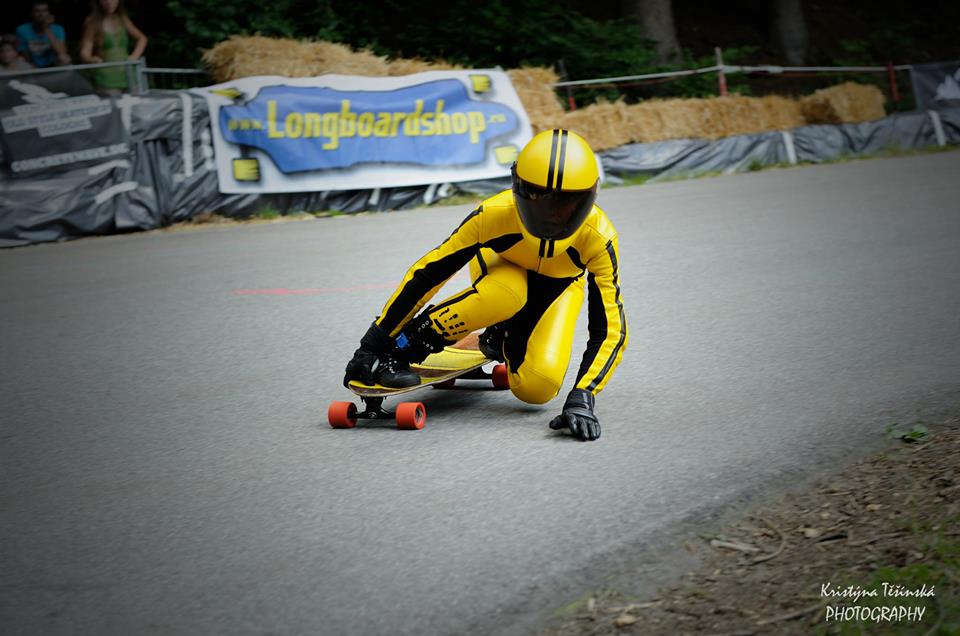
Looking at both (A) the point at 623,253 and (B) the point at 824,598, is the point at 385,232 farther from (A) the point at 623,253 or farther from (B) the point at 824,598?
(B) the point at 824,598

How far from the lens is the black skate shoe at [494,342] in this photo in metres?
5.37

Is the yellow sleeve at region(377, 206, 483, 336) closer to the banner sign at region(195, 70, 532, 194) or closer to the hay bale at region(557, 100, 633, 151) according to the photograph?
the banner sign at region(195, 70, 532, 194)

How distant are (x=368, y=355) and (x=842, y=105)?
680 inches

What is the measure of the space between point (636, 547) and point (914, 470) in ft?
4.12

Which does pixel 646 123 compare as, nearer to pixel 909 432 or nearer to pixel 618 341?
pixel 618 341

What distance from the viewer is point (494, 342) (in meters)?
5.39

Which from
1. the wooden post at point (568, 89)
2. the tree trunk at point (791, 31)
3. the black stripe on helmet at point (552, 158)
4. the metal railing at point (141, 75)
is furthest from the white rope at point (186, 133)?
the tree trunk at point (791, 31)

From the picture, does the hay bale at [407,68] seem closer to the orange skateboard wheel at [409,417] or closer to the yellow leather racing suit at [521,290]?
the yellow leather racing suit at [521,290]

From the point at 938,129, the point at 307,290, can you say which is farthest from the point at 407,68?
the point at 938,129

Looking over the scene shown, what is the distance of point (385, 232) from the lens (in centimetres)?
1232

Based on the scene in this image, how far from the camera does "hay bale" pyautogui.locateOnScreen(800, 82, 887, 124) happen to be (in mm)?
19750

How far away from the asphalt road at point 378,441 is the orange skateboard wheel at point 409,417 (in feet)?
0.18

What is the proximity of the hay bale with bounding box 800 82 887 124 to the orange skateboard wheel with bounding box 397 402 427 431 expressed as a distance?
1709cm

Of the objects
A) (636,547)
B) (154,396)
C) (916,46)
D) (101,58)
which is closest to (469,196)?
(101,58)
